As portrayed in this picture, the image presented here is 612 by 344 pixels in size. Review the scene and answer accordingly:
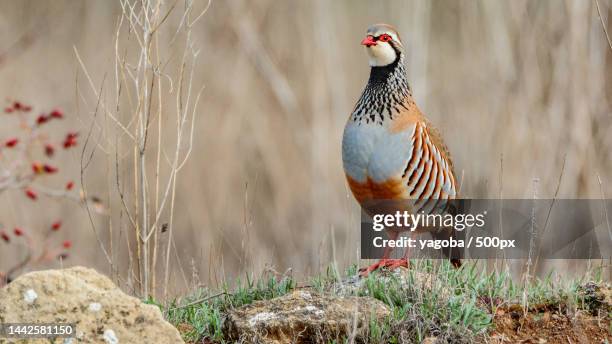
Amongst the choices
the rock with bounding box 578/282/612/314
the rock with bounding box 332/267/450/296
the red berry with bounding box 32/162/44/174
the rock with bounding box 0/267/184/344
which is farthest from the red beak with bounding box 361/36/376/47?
the rock with bounding box 0/267/184/344

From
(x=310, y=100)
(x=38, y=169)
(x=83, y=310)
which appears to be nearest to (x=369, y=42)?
(x=38, y=169)

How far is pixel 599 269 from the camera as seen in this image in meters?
5.29

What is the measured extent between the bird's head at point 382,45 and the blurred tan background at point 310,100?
2.03 m

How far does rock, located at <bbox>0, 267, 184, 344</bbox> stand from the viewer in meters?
3.98

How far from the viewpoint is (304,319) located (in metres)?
4.38

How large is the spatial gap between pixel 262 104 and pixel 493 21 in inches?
A: 94.5

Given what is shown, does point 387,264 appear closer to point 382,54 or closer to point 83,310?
point 382,54

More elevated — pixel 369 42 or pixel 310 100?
pixel 369 42

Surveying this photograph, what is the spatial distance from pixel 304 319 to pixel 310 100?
15.8 feet

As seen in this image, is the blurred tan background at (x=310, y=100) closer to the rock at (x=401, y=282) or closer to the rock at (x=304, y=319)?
the rock at (x=401, y=282)

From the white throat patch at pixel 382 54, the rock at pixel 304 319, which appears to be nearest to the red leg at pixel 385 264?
the rock at pixel 304 319

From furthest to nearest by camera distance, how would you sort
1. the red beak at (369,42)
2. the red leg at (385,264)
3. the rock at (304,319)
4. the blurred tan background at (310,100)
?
the blurred tan background at (310,100) → the red beak at (369,42) → the red leg at (385,264) → the rock at (304,319)

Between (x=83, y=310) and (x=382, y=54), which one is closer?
(x=83, y=310)

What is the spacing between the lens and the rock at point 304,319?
4.36m
